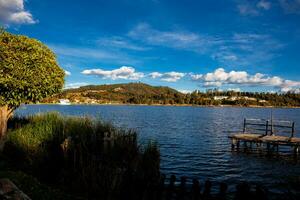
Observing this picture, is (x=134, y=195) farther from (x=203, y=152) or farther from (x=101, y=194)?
(x=203, y=152)

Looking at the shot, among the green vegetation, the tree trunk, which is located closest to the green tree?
the tree trunk

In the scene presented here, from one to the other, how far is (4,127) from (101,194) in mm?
8909

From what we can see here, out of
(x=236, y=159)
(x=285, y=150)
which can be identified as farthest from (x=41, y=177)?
(x=285, y=150)

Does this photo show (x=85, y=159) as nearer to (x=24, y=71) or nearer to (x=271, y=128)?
(x=24, y=71)

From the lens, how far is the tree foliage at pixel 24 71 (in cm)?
1673

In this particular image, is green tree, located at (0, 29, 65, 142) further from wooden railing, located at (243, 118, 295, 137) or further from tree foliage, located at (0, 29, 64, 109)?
wooden railing, located at (243, 118, 295, 137)

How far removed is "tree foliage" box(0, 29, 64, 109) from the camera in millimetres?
16734

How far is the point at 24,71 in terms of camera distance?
16984 millimetres

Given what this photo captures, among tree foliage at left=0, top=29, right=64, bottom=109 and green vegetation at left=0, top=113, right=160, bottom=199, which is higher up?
tree foliage at left=0, top=29, right=64, bottom=109

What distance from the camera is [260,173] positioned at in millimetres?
24328

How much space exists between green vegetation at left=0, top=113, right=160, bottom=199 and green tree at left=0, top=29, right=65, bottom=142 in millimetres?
1901

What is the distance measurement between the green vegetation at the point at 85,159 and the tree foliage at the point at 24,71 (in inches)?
80.4

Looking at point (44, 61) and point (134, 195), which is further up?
point (44, 61)

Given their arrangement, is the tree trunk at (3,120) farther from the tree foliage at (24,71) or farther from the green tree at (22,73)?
the tree foliage at (24,71)
